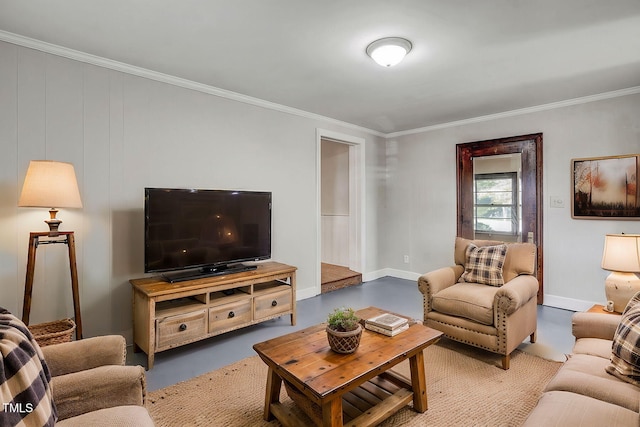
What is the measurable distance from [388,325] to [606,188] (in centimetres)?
323

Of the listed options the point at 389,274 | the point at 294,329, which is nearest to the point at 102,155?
the point at 294,329

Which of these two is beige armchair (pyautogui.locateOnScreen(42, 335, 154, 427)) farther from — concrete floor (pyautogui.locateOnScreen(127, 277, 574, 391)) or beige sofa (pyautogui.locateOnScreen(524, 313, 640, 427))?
beige sofa (pyautogui.locateOnScreen(524, 313, 640, 427))

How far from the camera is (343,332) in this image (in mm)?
1717

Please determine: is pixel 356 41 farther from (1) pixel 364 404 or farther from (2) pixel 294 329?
(2) pixel 294 329

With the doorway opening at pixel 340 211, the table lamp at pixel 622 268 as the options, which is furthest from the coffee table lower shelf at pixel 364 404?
the doorway opening at pixel 340 211

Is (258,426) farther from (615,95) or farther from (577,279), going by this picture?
(615,95)

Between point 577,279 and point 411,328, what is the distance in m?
2.90

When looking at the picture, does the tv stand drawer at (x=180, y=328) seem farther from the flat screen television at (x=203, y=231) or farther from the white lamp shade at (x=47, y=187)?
the white lamp shade at (x=47, y=187)

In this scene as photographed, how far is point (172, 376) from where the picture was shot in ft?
7.73

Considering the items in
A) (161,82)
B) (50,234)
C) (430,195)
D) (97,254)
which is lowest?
(97,254)

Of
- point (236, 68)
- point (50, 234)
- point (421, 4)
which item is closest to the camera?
point (421, 4)

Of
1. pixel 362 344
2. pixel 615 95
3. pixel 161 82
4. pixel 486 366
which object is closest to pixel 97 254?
pixel 161 82

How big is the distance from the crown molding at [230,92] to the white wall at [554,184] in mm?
59

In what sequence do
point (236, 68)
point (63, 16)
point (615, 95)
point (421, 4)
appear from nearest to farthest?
point (421, 4) → point (63, 16) → point (236, 68) → point (615, 95)
